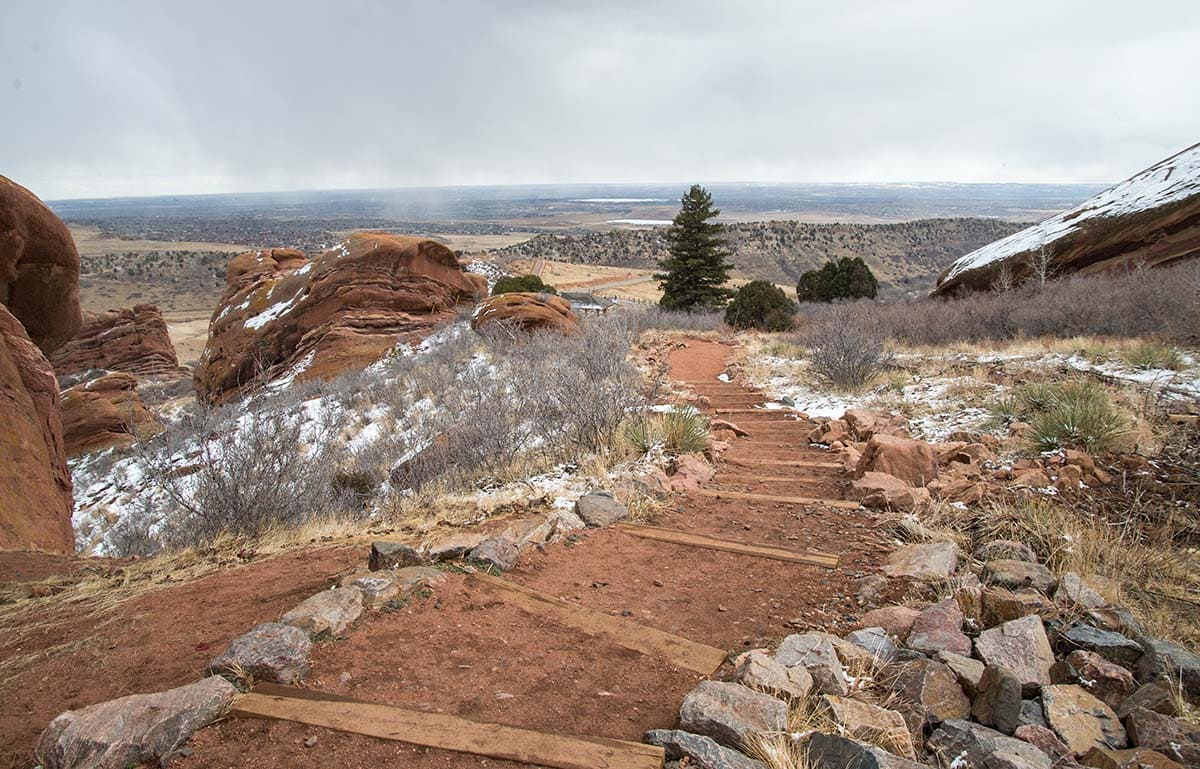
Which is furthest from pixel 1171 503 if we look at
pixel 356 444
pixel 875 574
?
pixel 356 444

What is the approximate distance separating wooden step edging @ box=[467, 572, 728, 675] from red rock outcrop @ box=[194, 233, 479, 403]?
1408 cm

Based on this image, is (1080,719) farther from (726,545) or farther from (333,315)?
(333,315)

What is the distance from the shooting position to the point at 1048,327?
12398 millimetres

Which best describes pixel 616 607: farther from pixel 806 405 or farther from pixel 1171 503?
pixel 806 405

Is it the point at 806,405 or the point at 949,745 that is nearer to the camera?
the point at 949,745

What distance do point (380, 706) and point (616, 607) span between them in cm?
154

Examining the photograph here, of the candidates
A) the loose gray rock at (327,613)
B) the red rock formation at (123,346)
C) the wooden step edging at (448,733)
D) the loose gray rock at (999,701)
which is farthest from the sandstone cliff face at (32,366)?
the red rock formation at (123,346)

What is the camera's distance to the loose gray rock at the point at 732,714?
235 cm

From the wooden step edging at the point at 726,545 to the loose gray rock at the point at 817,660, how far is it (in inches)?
51.4

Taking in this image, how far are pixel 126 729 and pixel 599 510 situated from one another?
11.3ft

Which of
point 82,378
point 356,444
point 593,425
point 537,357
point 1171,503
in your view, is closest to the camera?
point 1171,503

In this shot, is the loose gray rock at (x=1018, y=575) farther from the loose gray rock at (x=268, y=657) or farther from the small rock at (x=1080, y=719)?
the loose gray rock at (x=268, y=657)

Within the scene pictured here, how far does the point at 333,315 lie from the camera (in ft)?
58.6

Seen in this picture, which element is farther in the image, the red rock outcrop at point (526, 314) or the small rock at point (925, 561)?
the red rock outcrop at point (526, 314)
